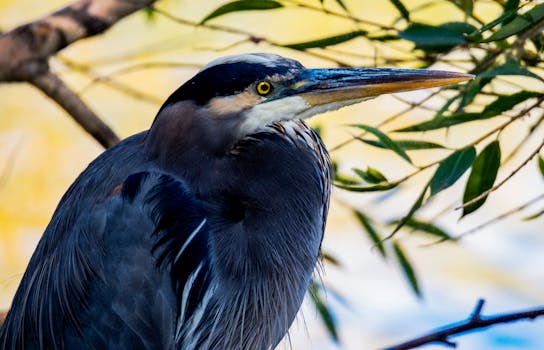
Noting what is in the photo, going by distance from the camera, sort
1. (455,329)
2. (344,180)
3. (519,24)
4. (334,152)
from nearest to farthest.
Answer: (455,329) → (519,24) → (344,180) → (334,152)

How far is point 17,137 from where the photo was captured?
4.20 metres

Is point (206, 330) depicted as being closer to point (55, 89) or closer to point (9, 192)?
point (55, 89)

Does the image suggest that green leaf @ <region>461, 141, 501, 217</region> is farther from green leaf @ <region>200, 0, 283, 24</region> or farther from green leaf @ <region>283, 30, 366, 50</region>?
green leaf @ <region>200, 0, 283, 24</region>

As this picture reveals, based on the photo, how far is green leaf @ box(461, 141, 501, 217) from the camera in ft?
6.40

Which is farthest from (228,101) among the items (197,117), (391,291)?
(391,291)

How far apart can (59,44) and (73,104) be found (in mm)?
132

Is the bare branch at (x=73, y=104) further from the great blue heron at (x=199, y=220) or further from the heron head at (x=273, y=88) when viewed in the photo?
the heron head at (x=273, y=88)

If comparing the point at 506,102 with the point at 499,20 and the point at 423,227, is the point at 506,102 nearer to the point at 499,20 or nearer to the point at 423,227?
the point at 499,20

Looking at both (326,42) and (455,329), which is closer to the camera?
(455,329)

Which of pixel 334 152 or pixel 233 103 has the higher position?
pixel 233 103

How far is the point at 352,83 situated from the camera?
1.94 m

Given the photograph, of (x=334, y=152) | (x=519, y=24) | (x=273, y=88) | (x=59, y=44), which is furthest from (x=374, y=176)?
(x=334, y=152)

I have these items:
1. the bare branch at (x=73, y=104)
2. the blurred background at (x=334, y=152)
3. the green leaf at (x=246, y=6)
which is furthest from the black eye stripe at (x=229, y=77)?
the blurred background at (x=334, y=152)

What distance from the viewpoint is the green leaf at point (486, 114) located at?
A: 190cm
